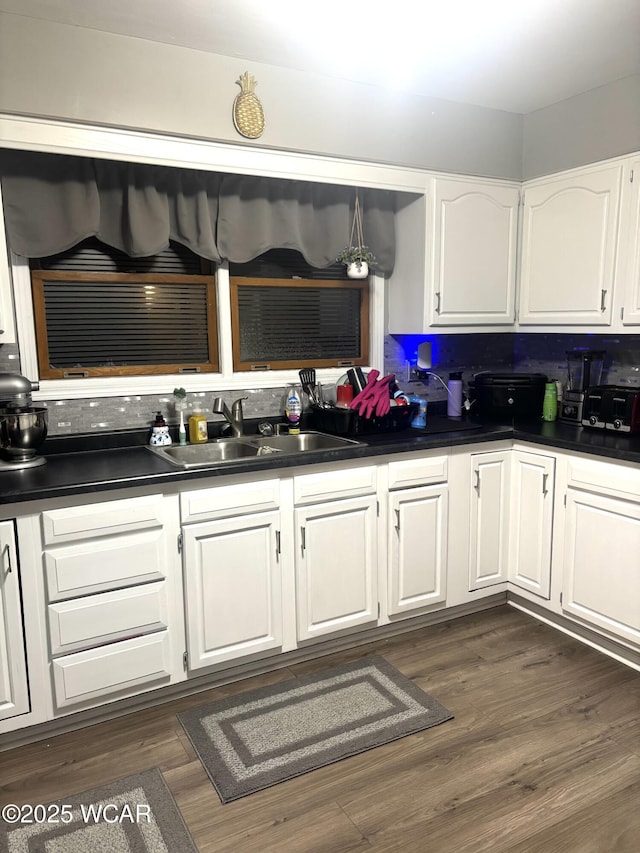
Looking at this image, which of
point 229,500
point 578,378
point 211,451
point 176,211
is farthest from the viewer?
point 578,378

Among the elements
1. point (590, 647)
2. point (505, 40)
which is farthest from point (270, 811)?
point (505, 40)

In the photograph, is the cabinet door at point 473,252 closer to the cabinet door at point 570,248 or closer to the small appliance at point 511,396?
the cabinet door at point 570,248

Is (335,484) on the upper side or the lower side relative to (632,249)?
lower

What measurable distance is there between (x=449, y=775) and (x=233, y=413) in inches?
66.9

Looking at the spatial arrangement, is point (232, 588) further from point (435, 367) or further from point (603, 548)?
point (435, 367)

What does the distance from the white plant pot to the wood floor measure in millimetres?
1819

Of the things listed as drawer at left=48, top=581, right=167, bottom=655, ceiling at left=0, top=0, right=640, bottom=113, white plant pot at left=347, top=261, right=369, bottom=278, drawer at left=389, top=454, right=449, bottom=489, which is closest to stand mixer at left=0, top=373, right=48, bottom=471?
drawer at left=48, top=581, right=167, bottom=655

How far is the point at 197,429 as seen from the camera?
9.22 ft

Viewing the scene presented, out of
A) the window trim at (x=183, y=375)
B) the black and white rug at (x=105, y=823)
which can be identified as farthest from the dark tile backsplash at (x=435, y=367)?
the black and white rug at (x=105, y=823)

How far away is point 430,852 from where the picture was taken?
5.60 ft

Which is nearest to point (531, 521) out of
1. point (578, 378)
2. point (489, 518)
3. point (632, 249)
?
point (489, 518)

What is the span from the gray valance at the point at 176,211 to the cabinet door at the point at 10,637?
1.18 metres

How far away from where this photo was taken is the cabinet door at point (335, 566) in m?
2.58

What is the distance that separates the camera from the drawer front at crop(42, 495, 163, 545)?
2.09 meters
